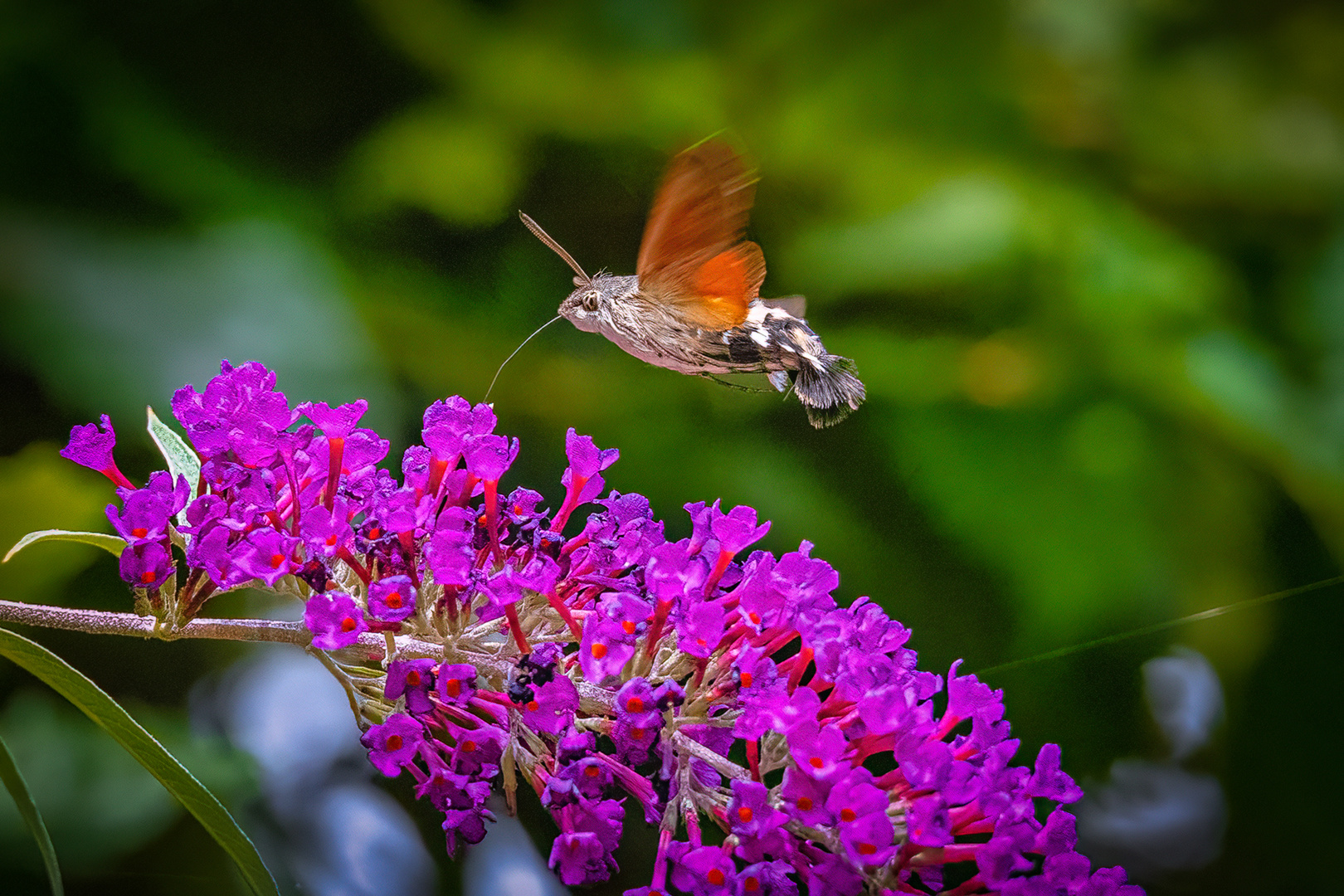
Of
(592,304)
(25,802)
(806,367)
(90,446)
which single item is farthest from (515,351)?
(25,802)

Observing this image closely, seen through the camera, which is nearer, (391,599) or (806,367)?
(391,599)

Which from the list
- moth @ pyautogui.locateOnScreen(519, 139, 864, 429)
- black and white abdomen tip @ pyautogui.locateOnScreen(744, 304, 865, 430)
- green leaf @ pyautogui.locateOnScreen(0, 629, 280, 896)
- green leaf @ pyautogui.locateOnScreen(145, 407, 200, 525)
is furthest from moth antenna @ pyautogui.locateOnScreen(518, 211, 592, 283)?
green leaf @ pyautogui.locateOnScreen(0, 629, 280, 896)

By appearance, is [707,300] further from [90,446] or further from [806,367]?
[90,446]

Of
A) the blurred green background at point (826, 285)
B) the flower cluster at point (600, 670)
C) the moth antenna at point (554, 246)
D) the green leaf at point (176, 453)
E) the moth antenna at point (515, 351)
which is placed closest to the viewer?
the flower cluster at point (600, 670)

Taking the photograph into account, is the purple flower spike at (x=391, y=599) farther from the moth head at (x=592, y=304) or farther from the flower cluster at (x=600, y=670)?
the moth head at (x=592, y=304)

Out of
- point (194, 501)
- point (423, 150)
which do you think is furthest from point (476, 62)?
point (194, 501)

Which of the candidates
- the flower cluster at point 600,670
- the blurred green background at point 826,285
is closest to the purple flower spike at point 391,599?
the flower cluster at point 600,670

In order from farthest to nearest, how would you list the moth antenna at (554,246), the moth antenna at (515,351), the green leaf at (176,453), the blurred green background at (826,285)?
1. the moth antenna at (515,351)
2. the blurred green background at (826,285)
3. the moth antenna at (554,246)
4. the green leaf at (176,453)

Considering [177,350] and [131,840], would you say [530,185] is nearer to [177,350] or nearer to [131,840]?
[177,350]

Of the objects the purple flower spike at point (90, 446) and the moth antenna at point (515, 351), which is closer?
the purple flower spike at point (90, 446)
